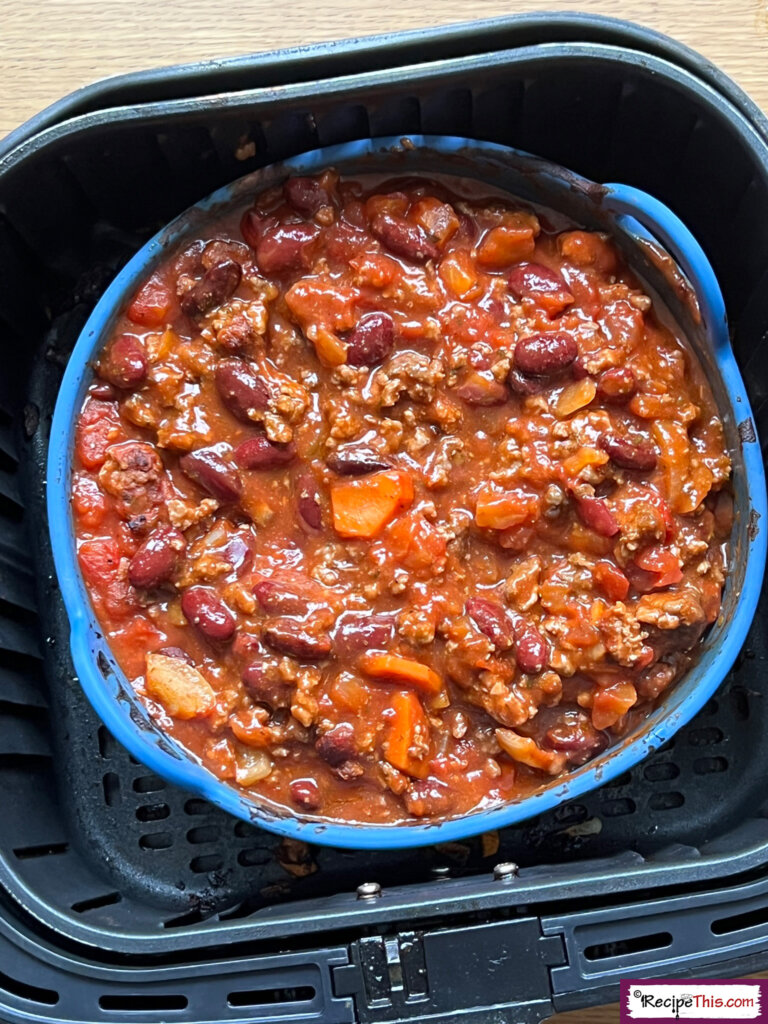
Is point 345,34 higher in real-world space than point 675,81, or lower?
higher

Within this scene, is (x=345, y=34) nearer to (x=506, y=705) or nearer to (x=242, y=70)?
(x=242, y=70)

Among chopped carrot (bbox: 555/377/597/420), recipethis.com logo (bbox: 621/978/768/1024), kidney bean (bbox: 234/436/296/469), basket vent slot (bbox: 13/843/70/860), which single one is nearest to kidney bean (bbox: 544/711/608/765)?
recipethis.com logo (bbox: 621/978/768/1024)

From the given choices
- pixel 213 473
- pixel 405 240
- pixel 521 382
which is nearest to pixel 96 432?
pixel 213 473

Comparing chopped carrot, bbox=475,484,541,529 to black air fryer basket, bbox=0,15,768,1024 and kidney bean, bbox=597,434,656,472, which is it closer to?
kidney bean, bbox=597,434,656,472

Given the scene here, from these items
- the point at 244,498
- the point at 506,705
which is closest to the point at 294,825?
the point at 506,705

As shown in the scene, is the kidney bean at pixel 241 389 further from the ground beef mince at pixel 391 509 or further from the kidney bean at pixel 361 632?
the kidney bean at pixel 361 632
